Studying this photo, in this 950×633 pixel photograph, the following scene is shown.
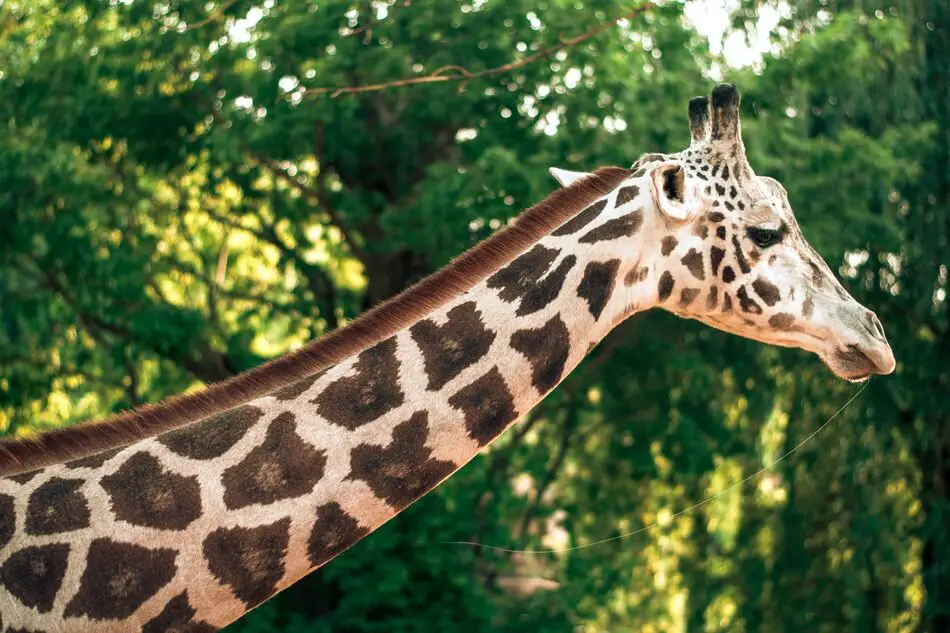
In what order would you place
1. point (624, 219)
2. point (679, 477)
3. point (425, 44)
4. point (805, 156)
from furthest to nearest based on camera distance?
point (679, 477) < point (805, 156) < point (425, 44) < point (624, 219)

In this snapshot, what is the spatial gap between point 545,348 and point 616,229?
38 centimetres

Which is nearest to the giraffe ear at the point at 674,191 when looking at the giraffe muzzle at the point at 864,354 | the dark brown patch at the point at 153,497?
the giraffe muzzle at the point at 864,354

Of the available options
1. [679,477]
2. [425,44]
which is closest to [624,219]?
[425,44]

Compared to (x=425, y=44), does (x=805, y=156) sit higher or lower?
lower

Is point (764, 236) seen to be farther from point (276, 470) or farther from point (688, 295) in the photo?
point (276, 470)

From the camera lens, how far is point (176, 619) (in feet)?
10.3

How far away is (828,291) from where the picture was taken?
11.6 ft

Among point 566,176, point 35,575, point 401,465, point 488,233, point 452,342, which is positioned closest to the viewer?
point 35,575

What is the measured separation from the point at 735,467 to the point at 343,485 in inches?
354

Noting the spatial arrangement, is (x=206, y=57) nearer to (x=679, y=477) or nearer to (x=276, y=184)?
(x=276, y=184)

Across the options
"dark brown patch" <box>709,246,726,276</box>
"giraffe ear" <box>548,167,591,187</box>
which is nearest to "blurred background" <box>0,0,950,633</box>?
"giraffe ear" <box>548,167,591,187</box>

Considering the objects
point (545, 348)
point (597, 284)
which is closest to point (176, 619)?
point (545, 348)

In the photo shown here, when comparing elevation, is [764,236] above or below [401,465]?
above

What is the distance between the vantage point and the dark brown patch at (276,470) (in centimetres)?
318
